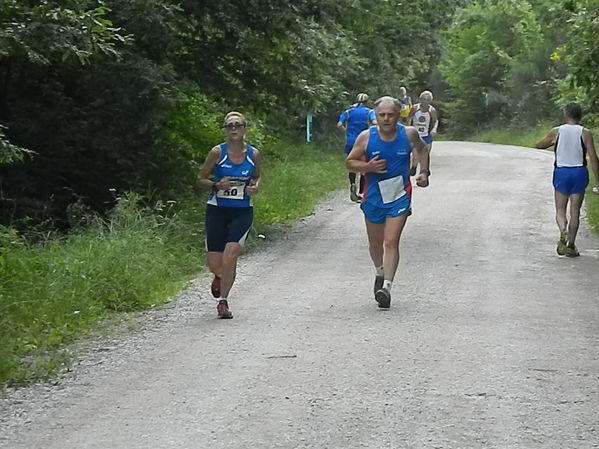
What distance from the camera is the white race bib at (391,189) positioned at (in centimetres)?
1022

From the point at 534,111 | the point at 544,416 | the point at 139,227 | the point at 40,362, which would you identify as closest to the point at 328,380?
the point at 544,416

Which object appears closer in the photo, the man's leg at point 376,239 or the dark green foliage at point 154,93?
the man's leg at point 376,239

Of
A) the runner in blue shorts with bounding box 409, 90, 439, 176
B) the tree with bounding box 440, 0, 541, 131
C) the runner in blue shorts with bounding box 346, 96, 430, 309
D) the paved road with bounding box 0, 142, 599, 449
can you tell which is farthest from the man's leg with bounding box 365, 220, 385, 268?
the tree with bounding box 440, 0, 541, 131

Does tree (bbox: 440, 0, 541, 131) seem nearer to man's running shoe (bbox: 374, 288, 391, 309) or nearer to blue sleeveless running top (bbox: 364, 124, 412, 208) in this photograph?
blue sleeveless running top (bbox: 364, 124, 412, 208)

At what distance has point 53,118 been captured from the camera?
1644 centimetres

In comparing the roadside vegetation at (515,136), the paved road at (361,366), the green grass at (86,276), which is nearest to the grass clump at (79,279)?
the green grass at (86,276)

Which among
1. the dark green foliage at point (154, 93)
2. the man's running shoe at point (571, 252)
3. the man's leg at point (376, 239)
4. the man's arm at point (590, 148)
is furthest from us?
the dark green foliage at point (154, 93)

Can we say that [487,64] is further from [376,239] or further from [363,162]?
[363,162]

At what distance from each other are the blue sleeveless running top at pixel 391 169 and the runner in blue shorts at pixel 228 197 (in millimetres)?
1086

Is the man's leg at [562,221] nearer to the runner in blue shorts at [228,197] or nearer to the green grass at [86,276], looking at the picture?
the green grass at [86,276]

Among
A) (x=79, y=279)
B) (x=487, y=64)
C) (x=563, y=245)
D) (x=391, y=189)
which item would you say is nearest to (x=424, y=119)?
(x=563, y=245)

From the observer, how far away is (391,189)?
33.6 ft

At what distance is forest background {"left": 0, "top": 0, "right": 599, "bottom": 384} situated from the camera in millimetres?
10875


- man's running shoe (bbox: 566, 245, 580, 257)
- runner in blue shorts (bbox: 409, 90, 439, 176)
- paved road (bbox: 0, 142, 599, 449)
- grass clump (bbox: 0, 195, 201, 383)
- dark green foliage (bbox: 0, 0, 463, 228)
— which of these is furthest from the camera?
runner in blue shorts (bbox: 409, 90, 439, 176)
